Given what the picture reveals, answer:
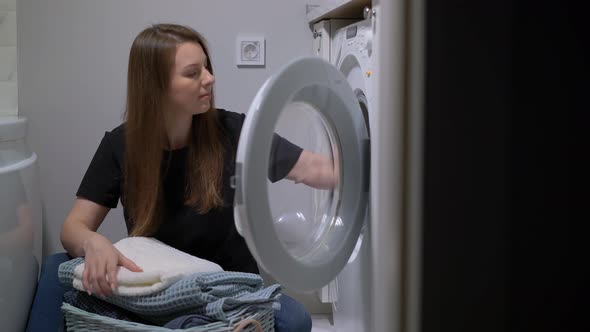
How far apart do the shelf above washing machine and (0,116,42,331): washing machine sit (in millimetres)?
826

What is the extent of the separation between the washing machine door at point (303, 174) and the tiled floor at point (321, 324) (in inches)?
28.5

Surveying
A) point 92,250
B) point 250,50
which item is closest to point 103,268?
point 92,250

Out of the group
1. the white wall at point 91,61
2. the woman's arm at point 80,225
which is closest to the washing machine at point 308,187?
the woman's arm at point 80,225

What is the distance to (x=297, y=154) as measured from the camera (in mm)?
1427

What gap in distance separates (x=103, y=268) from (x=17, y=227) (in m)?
0.31

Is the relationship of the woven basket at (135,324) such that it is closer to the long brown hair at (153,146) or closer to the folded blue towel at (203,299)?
the folded blue towel at (203,299)

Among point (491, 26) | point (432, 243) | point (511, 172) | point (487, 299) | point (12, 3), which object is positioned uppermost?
point (12, 3)

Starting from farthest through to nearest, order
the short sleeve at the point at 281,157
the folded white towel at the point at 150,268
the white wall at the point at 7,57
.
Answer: the white wall at the point at 7,57 → the folded white towel at the point at 150,268 → the short sleeve at the point at 281,157

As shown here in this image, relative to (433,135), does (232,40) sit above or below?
above

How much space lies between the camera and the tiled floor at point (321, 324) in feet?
7.03

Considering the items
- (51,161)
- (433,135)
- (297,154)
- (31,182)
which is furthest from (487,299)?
(51,161)

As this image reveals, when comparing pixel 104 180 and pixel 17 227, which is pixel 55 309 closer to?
pixel 17 227

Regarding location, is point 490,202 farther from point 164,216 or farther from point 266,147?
point 164,216

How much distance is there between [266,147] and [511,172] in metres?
0.43
